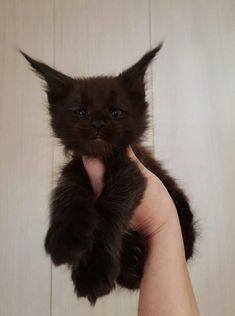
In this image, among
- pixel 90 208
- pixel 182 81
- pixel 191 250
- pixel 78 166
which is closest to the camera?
pixel 90 208

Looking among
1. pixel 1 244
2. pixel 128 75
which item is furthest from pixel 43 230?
pixel 128 75

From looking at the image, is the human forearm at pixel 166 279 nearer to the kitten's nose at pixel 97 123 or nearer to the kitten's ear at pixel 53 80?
the kitten's nose at pixel 97 123

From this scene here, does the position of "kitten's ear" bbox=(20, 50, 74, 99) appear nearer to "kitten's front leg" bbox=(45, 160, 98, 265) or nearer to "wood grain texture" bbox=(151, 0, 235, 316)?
"kitten's front leg" bbox=(45, 160, 98, 265)

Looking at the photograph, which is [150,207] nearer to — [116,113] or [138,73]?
[116,113]

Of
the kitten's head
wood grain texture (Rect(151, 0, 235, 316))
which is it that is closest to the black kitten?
the kitten's head

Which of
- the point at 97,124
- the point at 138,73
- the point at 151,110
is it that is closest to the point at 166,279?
the point at 97,124

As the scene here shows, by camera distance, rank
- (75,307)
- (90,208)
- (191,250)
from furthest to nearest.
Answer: (75,307) < (191,250) < (90,208)

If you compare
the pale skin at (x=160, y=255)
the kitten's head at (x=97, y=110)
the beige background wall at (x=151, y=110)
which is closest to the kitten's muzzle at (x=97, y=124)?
the kitten's head at (x=97, y=110)

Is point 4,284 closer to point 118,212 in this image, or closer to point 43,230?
point 43,230
